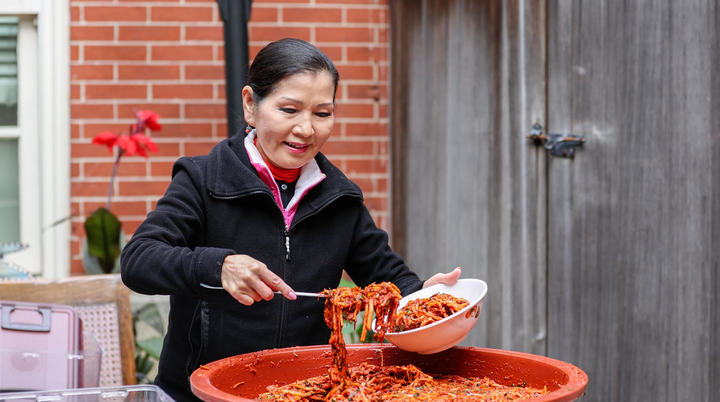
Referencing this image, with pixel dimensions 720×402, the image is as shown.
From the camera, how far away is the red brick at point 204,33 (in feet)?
14.4

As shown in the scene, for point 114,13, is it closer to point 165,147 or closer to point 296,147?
point 165,147

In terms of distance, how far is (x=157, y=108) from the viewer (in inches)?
173

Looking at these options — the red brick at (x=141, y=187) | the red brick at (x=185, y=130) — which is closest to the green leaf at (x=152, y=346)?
the red brick at (x=141, y=187)

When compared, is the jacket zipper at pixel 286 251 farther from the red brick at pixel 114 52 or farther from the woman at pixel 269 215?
the red brick at pixel 114 52

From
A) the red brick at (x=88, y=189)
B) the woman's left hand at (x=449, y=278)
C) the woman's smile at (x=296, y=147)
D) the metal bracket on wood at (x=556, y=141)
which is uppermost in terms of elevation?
the metal bracket on wood at (x=556, y=141)

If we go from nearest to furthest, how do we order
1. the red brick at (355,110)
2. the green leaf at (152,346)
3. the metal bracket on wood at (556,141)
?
1. the metal bracket on wood at (556,141)
2. the green leaf at (152,346)
3. the red brick at (355,110)

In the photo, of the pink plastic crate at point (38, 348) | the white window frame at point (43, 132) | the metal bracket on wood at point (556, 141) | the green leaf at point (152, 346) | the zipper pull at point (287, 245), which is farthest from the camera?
the white window frame at point (43, 132)

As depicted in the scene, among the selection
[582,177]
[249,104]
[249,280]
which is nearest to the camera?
[249,280]

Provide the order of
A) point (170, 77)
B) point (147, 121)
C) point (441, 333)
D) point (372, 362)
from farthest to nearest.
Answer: point (170, 77) → point (147, 121) → point (372, 362) → point (441, 333)

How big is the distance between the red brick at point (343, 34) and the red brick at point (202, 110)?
64cm

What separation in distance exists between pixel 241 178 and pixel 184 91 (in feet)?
7.90

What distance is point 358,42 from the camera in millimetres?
4520

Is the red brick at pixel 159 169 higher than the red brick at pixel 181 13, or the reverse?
the red brick at pixel 181 13

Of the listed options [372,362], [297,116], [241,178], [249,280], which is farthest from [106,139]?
[249,280]
